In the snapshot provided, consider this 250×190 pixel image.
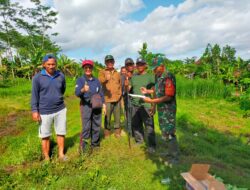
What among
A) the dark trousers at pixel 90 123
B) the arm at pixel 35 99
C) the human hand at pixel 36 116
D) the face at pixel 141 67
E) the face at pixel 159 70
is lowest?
the dark trousers at pixel 90 123

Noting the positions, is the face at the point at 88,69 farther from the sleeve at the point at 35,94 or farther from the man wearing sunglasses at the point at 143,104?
the sleeve at the point at 35,94

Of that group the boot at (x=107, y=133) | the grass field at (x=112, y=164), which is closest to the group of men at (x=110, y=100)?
the boot at (x=107, y=133)

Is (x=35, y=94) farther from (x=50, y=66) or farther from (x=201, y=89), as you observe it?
(x=201, y=89)

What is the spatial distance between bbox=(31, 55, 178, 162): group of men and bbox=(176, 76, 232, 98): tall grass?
1441 centimetres

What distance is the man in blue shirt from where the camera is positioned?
5539 mm

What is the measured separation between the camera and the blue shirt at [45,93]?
5.54m

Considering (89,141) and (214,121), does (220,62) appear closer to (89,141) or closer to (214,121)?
(214,121)

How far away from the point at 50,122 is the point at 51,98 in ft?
1.60

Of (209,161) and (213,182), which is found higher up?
(213,182)

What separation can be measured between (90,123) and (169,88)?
2.10m

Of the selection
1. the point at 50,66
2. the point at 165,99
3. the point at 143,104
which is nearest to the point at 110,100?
the point at 143,104

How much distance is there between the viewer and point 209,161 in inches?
248

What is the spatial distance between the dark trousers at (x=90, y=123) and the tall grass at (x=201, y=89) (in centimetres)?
1540

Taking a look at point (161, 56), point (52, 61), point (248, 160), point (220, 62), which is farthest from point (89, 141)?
point (220, 62)
